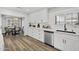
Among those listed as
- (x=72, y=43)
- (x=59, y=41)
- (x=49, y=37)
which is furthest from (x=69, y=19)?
(x=49, y=37)

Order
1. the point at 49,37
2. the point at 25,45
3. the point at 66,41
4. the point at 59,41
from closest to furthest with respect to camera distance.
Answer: the point at 66,41 < the point at 59,41 < the point at 25,45 < the point at 49,37

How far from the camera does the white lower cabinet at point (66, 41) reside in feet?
8.02

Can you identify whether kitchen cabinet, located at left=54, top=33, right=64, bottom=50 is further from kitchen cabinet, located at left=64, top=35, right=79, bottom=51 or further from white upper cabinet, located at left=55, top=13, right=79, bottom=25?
white upper cabinet, located at left=55, top=13, right=79, bottom=25

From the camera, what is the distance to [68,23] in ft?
10.4

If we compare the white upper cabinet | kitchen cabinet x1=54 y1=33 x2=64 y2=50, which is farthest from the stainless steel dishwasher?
the white upper cabinet

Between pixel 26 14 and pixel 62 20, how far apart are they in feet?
4.63

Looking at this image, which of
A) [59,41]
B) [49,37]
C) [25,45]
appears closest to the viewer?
[59,41]

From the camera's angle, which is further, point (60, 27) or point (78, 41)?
point (60, 27)

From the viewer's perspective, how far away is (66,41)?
276 cm

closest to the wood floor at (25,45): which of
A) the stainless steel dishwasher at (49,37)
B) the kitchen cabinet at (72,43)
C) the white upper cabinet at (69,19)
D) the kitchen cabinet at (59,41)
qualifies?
the kitchen cabinet at (59,41)

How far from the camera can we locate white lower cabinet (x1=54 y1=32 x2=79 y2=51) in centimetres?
245

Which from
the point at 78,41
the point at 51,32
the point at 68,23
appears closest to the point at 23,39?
the point at 51,32

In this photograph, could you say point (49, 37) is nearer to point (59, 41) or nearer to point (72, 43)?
point (59, 41)
